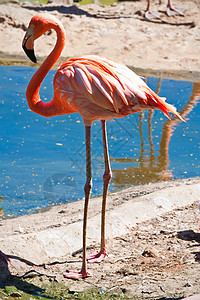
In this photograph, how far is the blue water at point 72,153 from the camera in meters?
5.39

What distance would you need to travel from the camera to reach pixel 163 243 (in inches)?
154

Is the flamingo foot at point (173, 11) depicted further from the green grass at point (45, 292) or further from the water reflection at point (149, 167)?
the green grass at point (45, 292)

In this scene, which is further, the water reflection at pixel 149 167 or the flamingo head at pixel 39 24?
the water reflection at pixel 149 167

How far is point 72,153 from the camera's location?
6.38m

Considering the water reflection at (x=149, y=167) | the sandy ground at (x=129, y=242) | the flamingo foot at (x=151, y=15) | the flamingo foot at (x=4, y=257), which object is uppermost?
the flamingo foot at (x=4, y=257)

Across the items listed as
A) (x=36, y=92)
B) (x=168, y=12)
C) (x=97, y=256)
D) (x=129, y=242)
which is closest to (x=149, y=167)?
(x=129, y=242)

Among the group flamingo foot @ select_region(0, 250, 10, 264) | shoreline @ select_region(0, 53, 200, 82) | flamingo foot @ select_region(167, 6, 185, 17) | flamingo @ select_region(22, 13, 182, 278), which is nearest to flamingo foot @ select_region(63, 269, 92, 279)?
flamingo @ select_region(22, 13, 182, 278)

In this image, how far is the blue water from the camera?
17.7ft

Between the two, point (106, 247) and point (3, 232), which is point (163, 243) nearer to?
point (106, 247)

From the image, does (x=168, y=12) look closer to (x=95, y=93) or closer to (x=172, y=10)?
(x=172, y=10)

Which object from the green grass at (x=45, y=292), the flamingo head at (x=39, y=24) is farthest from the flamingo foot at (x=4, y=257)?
the flamingo head at (x=39, y=24)

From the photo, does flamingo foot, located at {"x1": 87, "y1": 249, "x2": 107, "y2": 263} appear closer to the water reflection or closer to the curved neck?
the curved neck

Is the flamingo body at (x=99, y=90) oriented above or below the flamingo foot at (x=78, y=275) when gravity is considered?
above

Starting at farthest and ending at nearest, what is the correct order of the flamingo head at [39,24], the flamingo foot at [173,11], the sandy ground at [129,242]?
the flamingo foot at [173,11], the flamingo head at [39,24], the sandy ground at [129,242]
